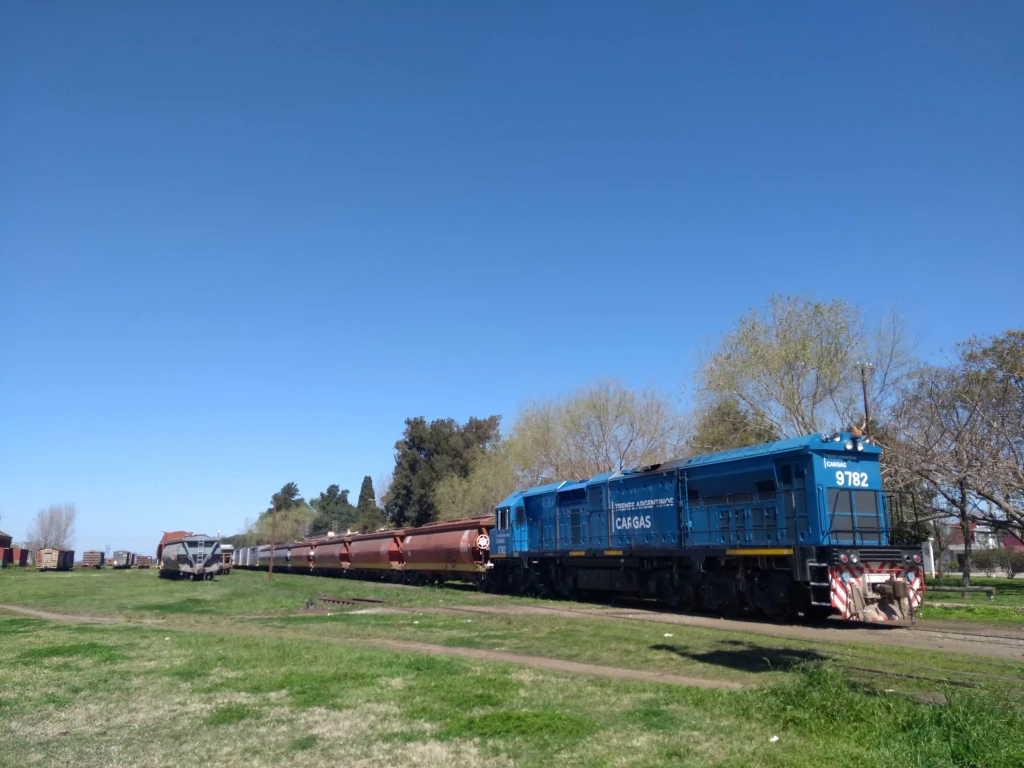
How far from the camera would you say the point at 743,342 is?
123ft

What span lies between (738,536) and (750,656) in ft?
28.3

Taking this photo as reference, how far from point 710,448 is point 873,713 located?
33937 mm

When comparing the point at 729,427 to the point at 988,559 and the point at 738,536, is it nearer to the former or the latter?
the point at 738,536

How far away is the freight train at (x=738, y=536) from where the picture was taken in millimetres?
17906

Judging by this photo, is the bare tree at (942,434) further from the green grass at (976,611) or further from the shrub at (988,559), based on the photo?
the shrub at (988,559)

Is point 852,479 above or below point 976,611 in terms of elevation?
above

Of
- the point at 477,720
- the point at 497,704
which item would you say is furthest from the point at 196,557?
the point at 477,720

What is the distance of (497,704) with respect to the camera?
9.23 meters

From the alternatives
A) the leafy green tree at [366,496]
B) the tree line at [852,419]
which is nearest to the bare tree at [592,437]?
the tree line at [852,419]

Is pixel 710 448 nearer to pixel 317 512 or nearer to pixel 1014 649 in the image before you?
pixel 1014 649

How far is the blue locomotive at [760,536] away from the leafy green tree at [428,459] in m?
51.2

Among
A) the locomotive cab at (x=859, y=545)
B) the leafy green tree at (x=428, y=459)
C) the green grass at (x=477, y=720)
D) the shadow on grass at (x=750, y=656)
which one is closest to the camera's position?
the green grass at (x=477, y=720)

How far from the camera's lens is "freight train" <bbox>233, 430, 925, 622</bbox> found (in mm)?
17906

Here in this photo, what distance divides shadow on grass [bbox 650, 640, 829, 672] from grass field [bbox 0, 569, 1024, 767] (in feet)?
0.24
